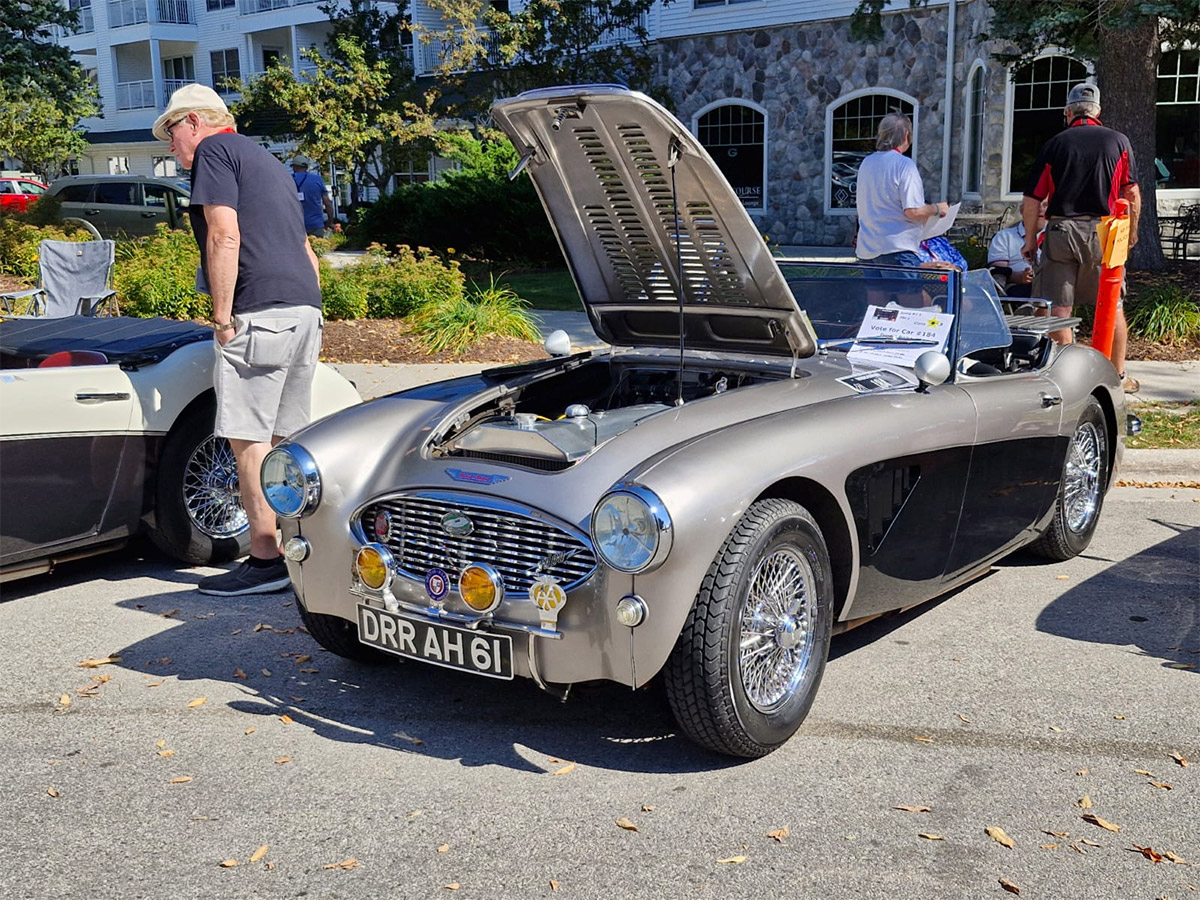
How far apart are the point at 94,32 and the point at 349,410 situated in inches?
1868

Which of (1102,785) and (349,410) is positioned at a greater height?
(349,410)

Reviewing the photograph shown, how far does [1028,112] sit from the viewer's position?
63.6ft

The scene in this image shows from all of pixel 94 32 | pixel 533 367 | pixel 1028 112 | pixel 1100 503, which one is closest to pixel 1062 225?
pixel 1100 503

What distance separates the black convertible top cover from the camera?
555 cm

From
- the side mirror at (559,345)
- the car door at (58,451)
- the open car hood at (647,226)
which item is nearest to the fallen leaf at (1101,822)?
the open car hood at (647,226)

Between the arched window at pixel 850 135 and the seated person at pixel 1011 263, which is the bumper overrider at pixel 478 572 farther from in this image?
the arched window at pixel 850 135

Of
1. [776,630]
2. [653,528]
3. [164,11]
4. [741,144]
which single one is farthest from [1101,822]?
[164,11]

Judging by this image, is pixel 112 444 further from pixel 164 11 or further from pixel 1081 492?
pixel 164 11

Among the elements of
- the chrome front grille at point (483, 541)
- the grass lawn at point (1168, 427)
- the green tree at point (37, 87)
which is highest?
the green tree at point (37, 87)

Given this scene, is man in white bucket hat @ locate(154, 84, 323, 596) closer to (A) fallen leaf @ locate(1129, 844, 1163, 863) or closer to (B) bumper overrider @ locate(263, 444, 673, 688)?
(B) bumper overrider @ locate(263, 444, 673, 688)

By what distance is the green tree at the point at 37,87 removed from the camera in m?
24.5

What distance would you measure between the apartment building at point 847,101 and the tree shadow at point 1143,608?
1104cm

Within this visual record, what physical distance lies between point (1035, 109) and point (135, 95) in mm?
35721

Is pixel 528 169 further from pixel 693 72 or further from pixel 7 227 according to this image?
pixel 693 72
